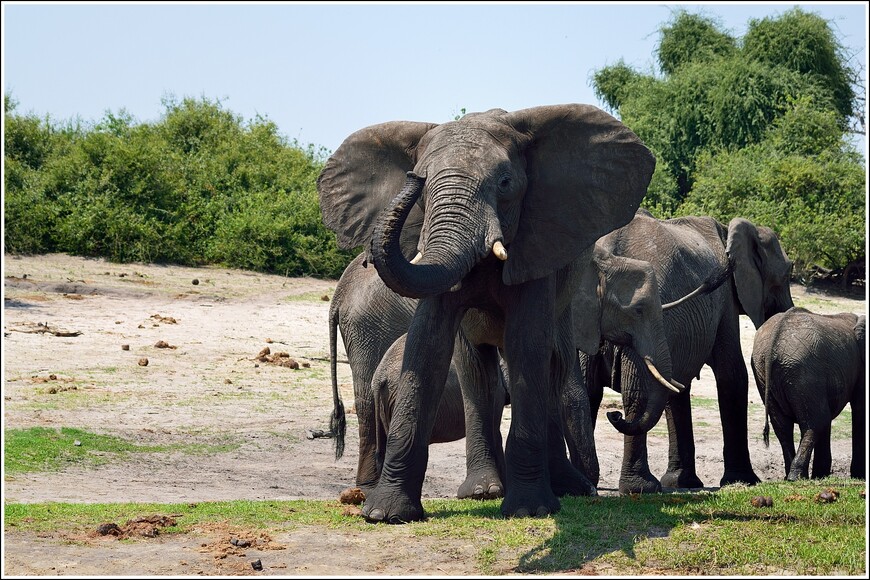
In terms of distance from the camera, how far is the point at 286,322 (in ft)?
55.4

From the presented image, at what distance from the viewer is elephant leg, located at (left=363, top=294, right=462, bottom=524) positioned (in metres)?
6.50

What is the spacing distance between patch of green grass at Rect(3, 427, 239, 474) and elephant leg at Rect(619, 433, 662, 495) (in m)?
3.54

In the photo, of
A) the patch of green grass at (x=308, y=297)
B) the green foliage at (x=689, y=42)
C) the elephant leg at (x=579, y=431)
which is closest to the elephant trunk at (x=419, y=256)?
the elephant leg at (x=579, y=431)

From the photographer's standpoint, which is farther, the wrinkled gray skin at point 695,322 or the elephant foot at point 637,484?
the wrinkled gray skin at point 695,322

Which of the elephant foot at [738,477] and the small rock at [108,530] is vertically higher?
the small rock at [108,530]

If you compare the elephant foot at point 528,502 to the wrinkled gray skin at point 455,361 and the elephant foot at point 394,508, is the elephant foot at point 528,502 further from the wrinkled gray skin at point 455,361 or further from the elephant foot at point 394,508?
the wrinkled gray skin at point 455,361

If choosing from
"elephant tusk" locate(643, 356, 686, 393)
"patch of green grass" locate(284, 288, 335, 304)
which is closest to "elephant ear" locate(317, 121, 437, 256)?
"elephant tusk" locate(643, 356, 686, 393)

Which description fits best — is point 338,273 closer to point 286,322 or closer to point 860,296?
point 286,322

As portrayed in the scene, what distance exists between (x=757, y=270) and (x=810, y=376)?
1.33 meters

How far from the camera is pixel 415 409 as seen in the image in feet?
21.4

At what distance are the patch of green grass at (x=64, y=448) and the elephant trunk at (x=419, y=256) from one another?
4.70 metres

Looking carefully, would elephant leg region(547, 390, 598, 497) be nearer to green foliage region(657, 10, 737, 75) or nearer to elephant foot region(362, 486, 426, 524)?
elephant foot region(362, 486, 426, 524)

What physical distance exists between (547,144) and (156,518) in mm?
2764

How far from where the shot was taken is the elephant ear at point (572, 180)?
6.78 meters
